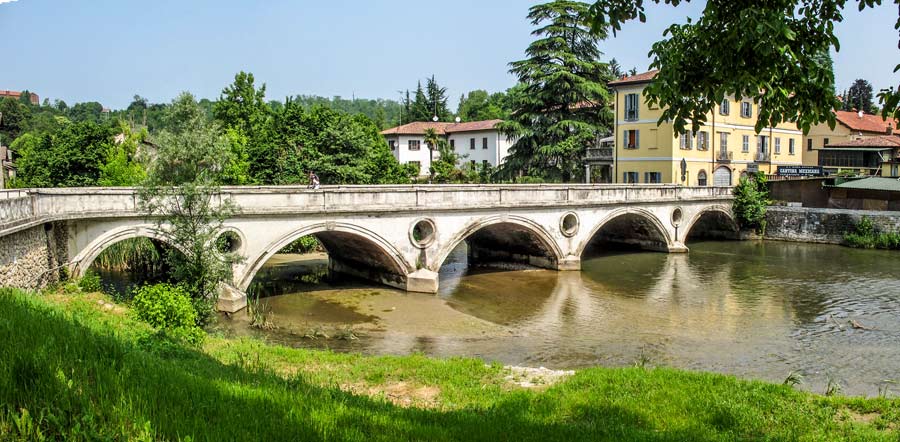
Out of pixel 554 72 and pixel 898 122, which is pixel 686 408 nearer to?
pixel 898 122

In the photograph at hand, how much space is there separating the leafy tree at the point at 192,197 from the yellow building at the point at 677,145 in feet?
101

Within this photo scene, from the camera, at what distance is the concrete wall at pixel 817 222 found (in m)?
37.8

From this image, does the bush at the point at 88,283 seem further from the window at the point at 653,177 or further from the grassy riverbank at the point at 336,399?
the window at the point at 653,177

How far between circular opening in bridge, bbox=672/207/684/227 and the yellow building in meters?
→ 5.75

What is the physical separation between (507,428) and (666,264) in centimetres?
2809

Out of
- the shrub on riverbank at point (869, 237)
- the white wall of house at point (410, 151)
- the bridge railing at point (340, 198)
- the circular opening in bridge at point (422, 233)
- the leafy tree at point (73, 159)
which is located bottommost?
the shrub on riverbank at point (869, 237)

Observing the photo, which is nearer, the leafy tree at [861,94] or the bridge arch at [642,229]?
the bridge arch at [642,229]

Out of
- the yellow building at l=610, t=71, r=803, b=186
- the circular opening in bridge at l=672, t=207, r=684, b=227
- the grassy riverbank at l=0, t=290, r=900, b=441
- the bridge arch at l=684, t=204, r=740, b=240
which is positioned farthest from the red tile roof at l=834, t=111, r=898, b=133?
the grassy riverbank at l=0, t=290, r=900, b=441

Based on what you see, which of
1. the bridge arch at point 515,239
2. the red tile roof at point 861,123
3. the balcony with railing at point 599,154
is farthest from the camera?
the red tile roof at point 861,123

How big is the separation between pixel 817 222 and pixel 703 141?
8875 millimetres

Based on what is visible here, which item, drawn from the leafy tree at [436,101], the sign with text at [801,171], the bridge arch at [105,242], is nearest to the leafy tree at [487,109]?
the leafy tree at [436,101]

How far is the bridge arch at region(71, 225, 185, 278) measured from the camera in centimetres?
1947

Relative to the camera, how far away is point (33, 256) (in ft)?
55.9

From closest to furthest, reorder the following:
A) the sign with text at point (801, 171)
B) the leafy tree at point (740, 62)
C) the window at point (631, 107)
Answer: the leafy tree at point (740, 62)
the window at point (631, 107)
the sign with text at point (801, 171)
